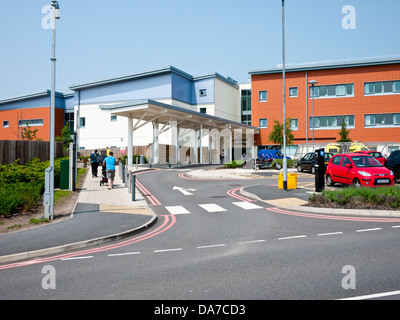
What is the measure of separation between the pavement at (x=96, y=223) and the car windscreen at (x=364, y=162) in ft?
9.70

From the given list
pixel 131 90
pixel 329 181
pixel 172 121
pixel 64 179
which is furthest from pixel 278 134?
pixel 64 179

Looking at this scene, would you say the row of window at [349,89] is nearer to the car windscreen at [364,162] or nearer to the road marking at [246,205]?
the car windscreen at [364,162]

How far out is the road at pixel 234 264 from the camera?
4.75m

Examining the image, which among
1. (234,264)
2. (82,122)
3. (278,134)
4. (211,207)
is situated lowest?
(234,264)

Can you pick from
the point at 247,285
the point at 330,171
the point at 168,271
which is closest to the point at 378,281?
the point at 247,285

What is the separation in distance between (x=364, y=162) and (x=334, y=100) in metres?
35.9

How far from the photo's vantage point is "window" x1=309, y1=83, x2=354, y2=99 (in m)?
49.8

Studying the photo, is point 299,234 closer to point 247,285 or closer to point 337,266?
point 337,266

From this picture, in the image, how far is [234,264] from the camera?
606 centimetres

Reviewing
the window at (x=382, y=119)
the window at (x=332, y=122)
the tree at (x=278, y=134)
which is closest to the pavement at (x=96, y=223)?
the tree at (x=278, y=134)

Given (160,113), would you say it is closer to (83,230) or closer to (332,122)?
(83,230)

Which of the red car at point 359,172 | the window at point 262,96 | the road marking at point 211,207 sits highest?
the window at point 262,96

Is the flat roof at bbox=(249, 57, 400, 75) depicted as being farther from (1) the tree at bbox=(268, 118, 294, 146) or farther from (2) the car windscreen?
(2) the car windscreen

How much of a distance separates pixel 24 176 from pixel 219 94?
139 ft
